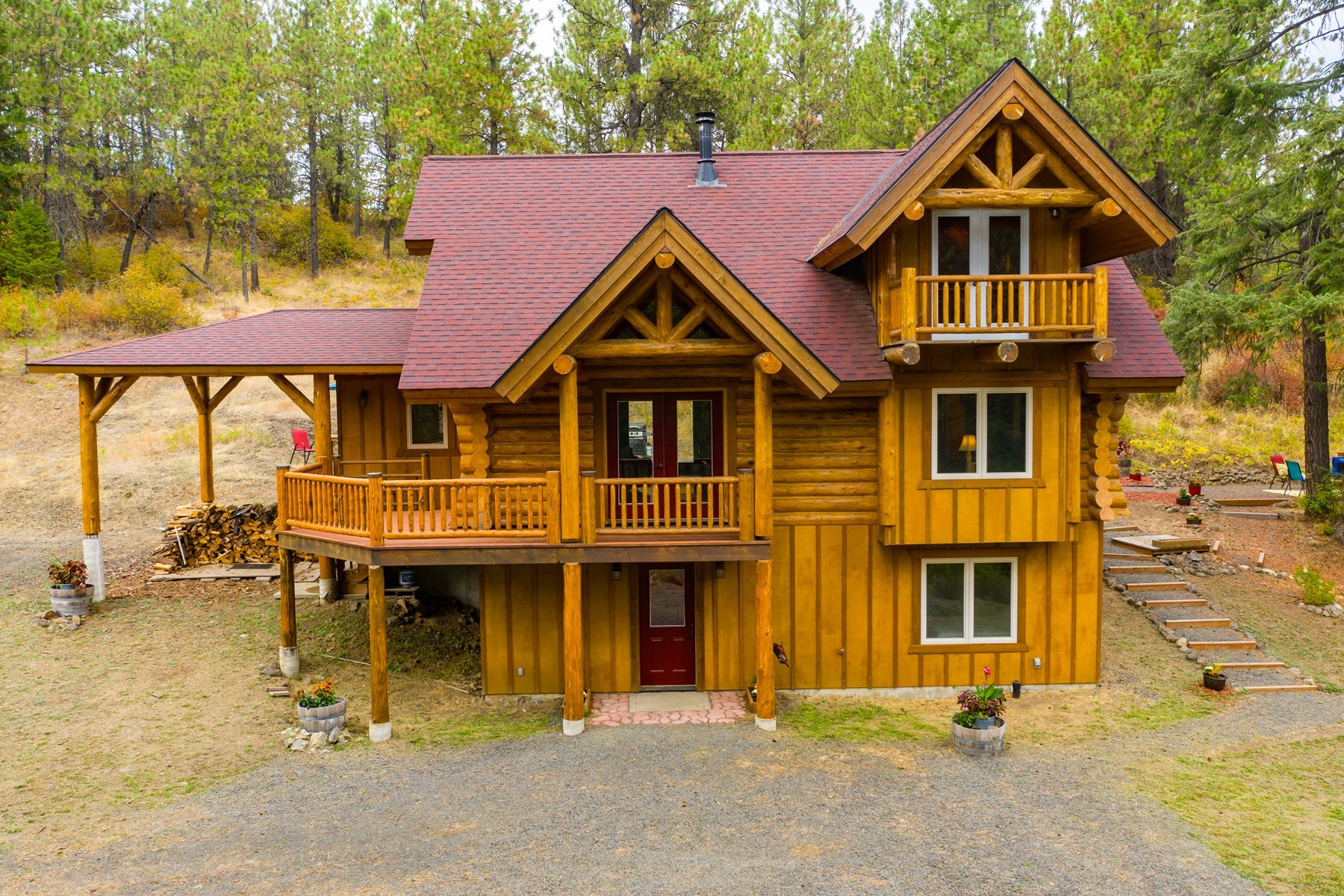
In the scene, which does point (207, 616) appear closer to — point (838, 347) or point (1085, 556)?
point (838, 347)

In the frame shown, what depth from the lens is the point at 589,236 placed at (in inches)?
579

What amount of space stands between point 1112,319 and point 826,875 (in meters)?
9.34

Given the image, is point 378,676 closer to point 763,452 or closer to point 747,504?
point 747,504

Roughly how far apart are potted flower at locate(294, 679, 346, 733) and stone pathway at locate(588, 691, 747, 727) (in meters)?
3.23

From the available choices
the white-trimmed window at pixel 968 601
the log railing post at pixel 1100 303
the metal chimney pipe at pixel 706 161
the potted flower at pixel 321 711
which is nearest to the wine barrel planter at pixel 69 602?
the potted flower at pixel 321 711

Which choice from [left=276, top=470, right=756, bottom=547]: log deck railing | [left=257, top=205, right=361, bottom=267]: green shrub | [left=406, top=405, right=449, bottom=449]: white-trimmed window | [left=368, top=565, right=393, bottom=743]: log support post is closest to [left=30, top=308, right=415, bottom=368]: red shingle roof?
[left=406, top=405, right=449, bottom=449]: white-trimmed window

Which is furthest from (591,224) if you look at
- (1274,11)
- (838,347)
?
(1274,11)

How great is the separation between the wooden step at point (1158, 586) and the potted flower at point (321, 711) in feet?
45.3

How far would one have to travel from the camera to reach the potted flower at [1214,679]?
509 inches

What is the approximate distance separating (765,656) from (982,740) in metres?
2.84

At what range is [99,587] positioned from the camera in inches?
622

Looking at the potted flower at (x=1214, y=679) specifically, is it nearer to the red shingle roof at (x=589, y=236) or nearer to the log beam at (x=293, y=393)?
the red shingle roof at (x=589, y=236)

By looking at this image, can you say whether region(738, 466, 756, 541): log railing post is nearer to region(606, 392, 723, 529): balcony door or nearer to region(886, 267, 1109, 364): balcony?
region(606, 392, 723, 529): balcony door

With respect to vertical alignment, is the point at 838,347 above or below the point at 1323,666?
above
